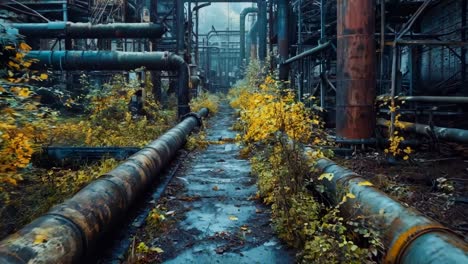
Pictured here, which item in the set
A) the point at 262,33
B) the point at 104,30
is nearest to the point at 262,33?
the point at 262,33

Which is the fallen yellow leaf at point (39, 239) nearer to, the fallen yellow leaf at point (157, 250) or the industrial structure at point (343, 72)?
the industrial structure at point (343, 72)

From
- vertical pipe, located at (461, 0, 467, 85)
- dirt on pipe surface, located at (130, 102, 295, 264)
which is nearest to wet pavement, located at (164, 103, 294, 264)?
dirt on pipe surface, located at (130, 102, 295, 264)

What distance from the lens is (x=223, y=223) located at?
364 cm

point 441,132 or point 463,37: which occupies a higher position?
→ point 463,37

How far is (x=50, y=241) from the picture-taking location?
7.32 feet

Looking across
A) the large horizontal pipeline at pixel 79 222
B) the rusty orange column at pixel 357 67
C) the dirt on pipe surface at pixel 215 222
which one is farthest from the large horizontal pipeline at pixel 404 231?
the rusty orange column at pixel 357 67

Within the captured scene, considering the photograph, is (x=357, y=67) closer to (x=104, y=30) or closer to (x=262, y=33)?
(x=104, y=30)

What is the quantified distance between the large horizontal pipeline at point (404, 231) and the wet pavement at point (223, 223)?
2.34 feet

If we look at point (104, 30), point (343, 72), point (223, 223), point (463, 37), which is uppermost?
point (104, 30)

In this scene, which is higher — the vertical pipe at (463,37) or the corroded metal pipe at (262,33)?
the corroded metal pipe at (262,33)

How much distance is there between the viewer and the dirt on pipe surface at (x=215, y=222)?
9.78 feet

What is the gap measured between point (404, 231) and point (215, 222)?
1.91 metres

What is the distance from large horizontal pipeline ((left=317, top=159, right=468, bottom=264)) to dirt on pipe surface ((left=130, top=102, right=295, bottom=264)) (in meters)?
0.71

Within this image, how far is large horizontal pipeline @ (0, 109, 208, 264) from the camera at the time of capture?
2104mm
